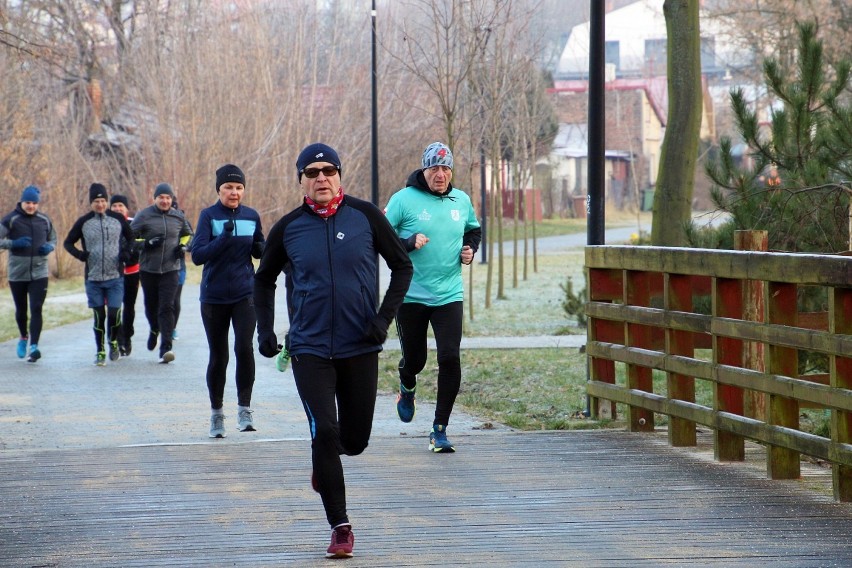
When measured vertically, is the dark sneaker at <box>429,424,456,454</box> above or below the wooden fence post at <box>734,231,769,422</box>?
below

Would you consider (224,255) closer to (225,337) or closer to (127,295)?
(225,337)

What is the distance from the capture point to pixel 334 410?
20.4 ft

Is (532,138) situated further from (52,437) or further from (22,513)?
(22,513)

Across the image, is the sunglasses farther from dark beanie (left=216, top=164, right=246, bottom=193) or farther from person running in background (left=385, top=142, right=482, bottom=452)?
dark beanie (left=216, top=164, right=246, bottom=193)

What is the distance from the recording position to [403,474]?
8.05 metres

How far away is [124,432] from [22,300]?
19.0 ft

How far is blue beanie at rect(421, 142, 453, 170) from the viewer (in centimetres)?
880

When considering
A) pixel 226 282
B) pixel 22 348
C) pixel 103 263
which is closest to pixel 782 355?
pixel 226 282

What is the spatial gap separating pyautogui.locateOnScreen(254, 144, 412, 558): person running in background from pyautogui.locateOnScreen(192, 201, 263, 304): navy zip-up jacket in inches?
132

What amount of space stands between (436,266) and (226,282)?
5.86 ft

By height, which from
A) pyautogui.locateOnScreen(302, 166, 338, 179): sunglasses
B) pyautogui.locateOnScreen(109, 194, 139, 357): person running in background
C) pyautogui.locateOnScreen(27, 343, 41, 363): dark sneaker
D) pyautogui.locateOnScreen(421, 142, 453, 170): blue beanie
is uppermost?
pyautogui.locateOnScreen(421, 142, 453, 170): blue beanie

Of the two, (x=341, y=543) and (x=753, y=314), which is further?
(x=753, y=314)

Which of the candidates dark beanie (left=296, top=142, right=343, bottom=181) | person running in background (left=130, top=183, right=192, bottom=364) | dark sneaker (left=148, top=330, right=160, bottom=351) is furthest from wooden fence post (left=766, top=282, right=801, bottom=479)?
dark sneaker (left=148, top=330, right=160, bottom=351)

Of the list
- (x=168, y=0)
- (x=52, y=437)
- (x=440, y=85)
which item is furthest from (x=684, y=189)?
(x=168, y=0)
